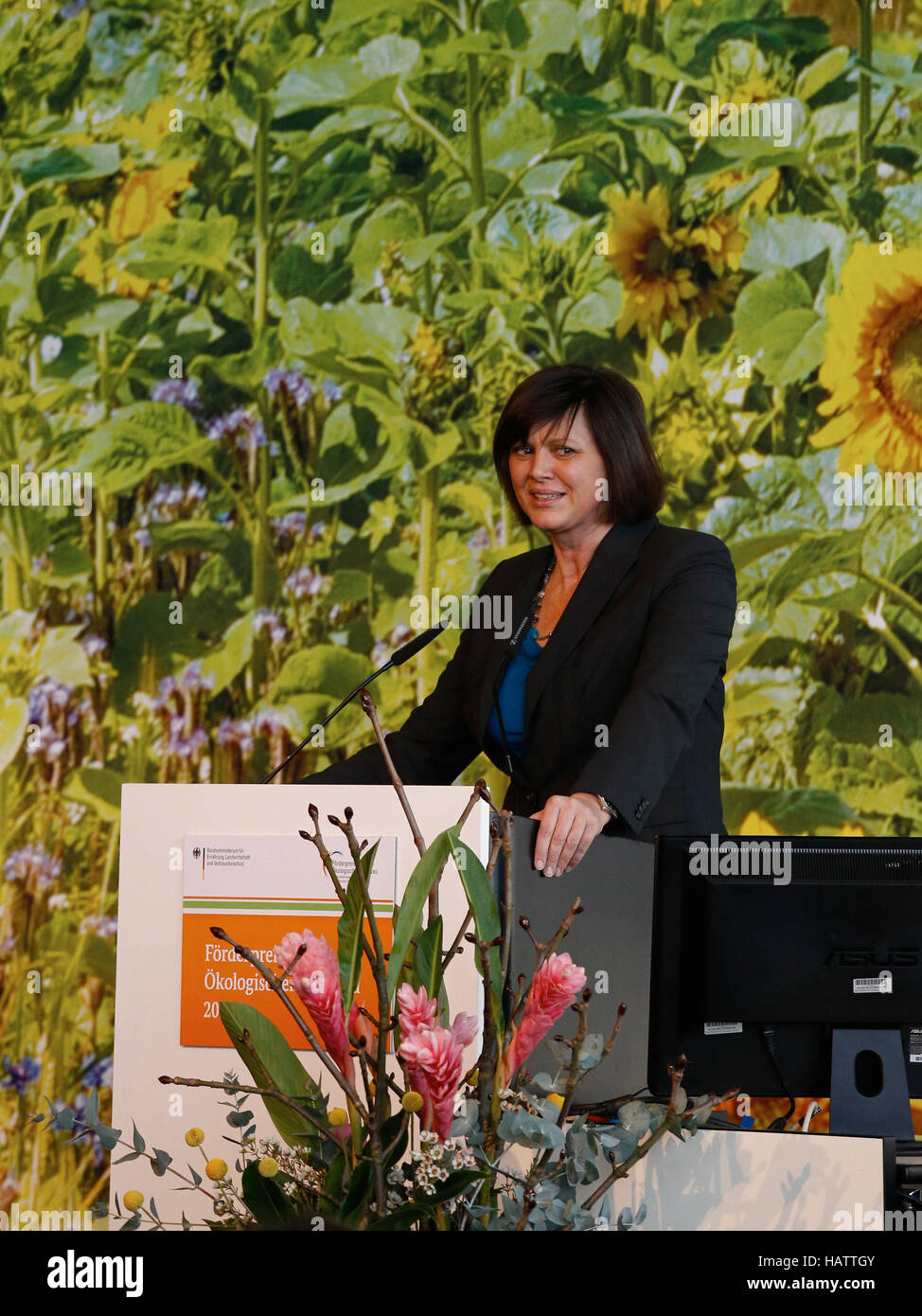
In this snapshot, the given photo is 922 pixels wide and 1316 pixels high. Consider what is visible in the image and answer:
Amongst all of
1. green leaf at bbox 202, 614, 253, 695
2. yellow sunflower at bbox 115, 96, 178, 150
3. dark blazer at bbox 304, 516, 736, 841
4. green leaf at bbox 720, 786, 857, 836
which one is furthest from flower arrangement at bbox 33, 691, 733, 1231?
yellow sunflower at bbox 115, 96, 178, 150

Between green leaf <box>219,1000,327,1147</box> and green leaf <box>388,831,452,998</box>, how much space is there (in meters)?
0.09

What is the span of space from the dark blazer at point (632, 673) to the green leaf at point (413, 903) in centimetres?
129

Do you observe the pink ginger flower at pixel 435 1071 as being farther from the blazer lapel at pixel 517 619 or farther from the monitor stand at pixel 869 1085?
the blazer lapel at pixel 517 619

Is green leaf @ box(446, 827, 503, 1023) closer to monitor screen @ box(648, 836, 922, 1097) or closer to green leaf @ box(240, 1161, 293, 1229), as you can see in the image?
green leaf @ box(240, 1161, 293, 1229)

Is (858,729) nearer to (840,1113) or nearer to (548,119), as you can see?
(548,119)

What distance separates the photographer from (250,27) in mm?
3627

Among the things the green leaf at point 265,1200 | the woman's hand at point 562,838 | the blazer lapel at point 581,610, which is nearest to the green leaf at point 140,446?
the blazer lapel at point 581,610

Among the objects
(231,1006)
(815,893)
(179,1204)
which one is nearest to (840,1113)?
(815,893)

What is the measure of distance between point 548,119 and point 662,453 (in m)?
0.89

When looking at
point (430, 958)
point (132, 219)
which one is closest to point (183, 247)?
point (132, 219)

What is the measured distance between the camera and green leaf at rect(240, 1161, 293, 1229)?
26.5 inches

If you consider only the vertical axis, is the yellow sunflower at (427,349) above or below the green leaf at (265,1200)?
above

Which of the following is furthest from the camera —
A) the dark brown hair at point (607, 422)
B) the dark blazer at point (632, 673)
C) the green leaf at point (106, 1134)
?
the dark brown hair at point (607, 422)

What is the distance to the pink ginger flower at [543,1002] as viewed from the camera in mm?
722
